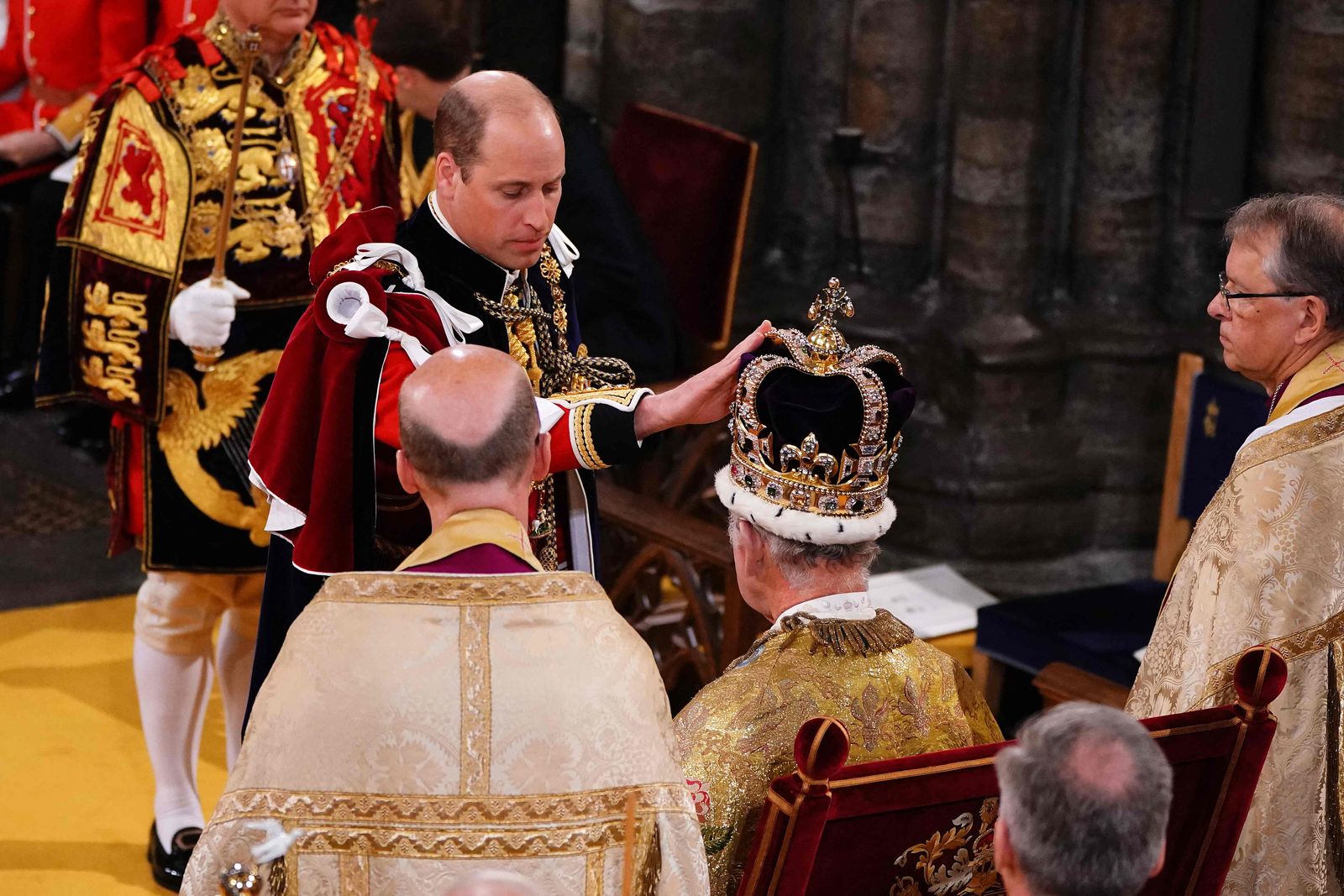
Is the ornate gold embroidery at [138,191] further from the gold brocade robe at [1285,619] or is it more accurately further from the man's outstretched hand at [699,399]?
the gold brocade robe at [1285,619]

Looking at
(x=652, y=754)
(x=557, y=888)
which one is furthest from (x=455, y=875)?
(x=652, y=754)

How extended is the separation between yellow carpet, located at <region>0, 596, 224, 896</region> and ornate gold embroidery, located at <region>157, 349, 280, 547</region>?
80 cm

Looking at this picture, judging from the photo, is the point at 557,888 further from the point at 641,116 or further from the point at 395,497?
the point at 641,116

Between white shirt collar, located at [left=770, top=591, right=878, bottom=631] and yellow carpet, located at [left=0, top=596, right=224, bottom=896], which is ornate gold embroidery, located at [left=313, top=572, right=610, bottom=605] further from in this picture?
yellow carpet, located at [left=0, top=596, right=224, bottom=896]

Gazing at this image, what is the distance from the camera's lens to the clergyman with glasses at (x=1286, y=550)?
9.98 feet

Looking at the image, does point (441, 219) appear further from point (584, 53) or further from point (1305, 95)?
point (584, 53)

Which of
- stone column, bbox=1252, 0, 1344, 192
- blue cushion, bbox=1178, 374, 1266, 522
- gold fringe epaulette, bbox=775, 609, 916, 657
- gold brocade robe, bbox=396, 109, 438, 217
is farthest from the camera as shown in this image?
stone column, bbox=1252, 0, 1344, 192

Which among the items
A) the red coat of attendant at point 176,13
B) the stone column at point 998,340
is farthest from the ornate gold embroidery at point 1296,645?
the red coat of attendant at point 176,13

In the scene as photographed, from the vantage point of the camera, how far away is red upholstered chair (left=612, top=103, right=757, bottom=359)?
5.52m

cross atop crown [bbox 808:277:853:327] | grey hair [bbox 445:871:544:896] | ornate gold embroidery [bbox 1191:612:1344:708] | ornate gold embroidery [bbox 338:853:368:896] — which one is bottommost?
ornate gold embroidery [bbox 1191:612:1344:708]

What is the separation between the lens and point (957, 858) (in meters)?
2.61

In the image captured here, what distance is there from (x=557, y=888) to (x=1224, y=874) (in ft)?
3.76

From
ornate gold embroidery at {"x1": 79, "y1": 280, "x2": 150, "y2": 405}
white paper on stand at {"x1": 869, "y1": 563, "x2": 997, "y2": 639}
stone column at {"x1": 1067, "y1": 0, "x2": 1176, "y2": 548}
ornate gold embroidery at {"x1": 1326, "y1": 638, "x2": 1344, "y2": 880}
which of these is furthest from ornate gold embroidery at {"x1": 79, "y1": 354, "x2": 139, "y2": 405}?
stone column at {"x1": 1067, "y1": 0, "x2": 1176, "y2": 548}

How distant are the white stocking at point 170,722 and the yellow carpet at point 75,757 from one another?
0.58 feet
